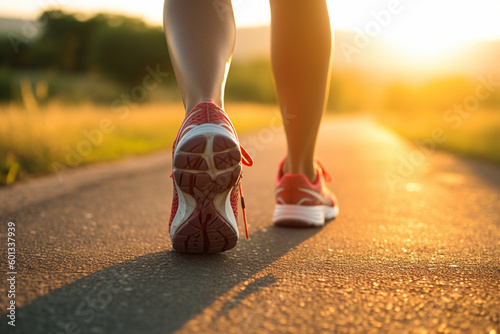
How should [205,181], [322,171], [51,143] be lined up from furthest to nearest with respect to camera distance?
1. [51,143]
2. [322,171]
3. [205,181]

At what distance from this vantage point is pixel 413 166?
4250 millimetres

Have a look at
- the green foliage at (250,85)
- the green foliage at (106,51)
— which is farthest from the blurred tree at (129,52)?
the green foliage at (250,85)

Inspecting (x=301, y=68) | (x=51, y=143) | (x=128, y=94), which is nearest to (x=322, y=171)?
(x=301, y=68)

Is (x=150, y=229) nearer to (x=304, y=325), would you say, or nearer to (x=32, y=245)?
(x=32, y=245)

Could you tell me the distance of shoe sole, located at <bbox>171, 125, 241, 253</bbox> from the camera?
1148mm

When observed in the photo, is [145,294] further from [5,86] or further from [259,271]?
[5,86]

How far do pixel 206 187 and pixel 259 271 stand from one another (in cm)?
27

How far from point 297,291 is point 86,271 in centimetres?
55

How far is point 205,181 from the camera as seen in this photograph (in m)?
1.16

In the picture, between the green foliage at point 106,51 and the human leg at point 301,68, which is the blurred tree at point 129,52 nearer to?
the green foliage at point 106,51

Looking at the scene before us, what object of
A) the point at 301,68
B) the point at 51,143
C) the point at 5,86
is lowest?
the point at 5,86

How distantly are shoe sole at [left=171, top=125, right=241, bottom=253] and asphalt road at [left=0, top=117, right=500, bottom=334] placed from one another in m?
0.08

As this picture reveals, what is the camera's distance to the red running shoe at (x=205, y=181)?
3.77ft

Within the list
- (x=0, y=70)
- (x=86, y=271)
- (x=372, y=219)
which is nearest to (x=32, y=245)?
(x=86, y=271)
